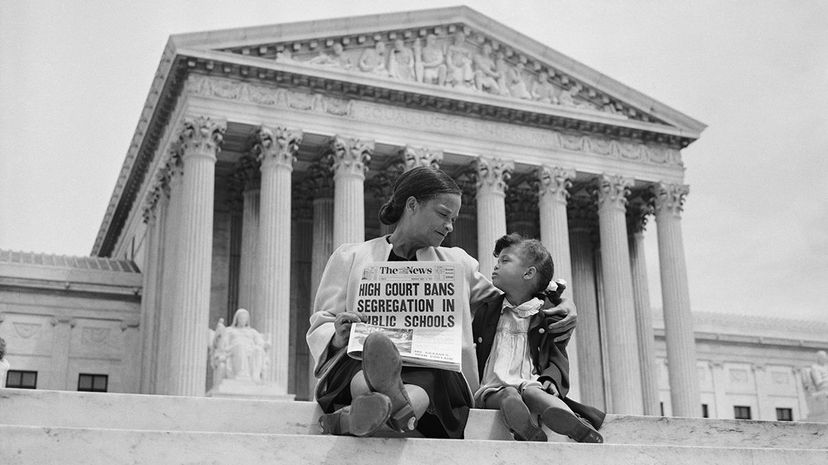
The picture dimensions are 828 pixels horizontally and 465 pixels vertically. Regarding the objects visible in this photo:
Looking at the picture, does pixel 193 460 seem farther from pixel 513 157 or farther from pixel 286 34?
pixel 513 157

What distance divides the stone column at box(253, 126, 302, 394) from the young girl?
85.1 ft

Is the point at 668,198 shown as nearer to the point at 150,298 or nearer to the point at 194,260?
the point at 194,260

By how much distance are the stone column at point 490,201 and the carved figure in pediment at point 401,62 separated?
4.54 m

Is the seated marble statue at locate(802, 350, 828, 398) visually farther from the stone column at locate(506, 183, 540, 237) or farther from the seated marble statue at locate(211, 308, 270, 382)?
the seated marble statue at locate(211, 308, 270, 382)

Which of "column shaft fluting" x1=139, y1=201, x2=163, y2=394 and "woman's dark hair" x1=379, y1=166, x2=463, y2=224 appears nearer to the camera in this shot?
"woman's dark hair" x1=379, y1=166, x2=463, y2=224

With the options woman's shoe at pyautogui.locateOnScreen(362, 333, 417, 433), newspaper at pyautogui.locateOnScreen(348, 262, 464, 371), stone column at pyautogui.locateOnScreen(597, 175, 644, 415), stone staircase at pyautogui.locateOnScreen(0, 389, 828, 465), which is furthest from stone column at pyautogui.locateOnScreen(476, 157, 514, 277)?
woman's shoe at pyautogui.locateOnScreen(362, 333, 417, 433)

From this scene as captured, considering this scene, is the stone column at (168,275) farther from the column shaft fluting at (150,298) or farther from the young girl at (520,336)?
the young girl at (520,336)

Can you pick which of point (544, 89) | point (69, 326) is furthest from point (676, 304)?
point (69, 326)

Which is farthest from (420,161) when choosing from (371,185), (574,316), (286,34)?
(574,316)

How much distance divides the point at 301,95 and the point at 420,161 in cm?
536

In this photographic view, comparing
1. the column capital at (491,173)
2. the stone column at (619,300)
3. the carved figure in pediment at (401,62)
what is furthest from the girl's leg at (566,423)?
the stone column at (619,300)

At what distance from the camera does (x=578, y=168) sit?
43.1 metres

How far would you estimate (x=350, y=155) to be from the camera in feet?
126

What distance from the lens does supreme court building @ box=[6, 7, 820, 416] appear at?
36219mm
